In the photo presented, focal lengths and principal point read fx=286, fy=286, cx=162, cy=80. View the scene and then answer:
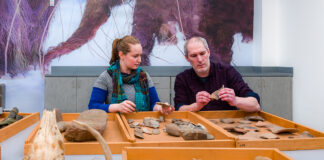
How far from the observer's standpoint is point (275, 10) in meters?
4.42

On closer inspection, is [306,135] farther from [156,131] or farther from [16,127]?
[16,127]

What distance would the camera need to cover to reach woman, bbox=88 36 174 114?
2.25m

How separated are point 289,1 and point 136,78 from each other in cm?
292

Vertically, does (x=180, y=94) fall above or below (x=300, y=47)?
below

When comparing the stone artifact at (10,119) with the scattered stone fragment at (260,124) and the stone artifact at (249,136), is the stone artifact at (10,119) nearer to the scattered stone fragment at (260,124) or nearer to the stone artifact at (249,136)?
the stone artifact at (249,136)

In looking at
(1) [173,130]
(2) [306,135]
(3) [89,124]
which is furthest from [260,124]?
(3) [89,124]

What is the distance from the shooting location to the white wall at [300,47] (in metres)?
3.45

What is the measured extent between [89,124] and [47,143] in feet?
1.71

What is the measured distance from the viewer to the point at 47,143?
712mm

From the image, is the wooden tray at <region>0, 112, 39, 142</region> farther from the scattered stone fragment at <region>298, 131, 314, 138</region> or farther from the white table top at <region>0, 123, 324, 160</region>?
the scattered stone fragment at <region>298, 131, 314, 138</region>

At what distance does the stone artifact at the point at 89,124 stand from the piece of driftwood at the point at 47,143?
0.37 m

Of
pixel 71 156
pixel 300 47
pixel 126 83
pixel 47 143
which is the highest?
pixel 300 47

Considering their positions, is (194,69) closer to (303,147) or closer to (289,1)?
(303,147)

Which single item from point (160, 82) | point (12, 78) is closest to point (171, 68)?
point (160, 82)
